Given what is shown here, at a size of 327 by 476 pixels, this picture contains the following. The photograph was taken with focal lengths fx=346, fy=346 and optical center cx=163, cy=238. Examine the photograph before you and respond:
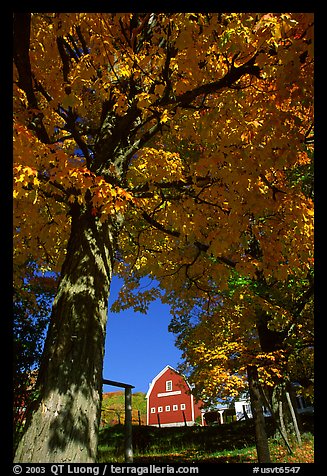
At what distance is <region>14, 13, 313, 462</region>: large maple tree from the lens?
4051mm

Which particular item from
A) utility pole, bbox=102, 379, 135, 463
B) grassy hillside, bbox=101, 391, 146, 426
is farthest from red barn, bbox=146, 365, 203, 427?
utility pole, bbox=102, 379, 135, 463

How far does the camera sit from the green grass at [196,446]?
1263cm

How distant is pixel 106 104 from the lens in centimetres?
688

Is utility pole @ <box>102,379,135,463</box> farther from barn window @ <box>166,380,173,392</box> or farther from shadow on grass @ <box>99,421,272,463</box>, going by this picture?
barn window @ <box>166,380,173,392</box>

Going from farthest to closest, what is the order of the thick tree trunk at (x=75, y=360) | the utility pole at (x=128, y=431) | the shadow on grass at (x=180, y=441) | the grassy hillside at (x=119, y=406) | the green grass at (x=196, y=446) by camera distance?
the grassy hillside at (x=119, y=406) < the shadow on grass at (x=180, y=441) < the green grass at (x=196, y=446) < the utility pole at (x=128, y=431) < the thick tree trunk at (x=75, y=360)

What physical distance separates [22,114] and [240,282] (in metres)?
6.89

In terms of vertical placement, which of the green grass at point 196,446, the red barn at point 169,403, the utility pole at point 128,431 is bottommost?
the green grass at point 196,446

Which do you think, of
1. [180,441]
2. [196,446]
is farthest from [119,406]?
[196,446]

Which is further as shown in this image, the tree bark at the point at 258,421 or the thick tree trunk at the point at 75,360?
the tree bark at the point at 258,421

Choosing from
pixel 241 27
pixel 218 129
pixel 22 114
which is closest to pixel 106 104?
pixel 22 114

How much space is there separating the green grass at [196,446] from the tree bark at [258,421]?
108 inches

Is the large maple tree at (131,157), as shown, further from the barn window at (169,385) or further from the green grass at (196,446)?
the barn window at (169,385)

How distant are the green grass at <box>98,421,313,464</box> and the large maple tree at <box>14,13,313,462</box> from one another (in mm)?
7072

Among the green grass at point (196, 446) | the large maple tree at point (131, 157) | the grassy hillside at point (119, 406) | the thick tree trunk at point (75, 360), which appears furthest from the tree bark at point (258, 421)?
the thick tree trunk at point (75, 360)
